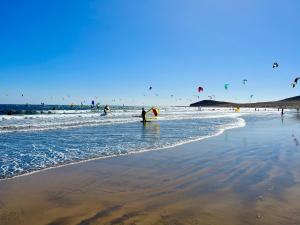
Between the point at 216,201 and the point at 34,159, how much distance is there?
281 inches

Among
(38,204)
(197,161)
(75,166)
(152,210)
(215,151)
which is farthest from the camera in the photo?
(215,151)

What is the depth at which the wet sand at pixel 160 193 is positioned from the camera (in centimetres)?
532

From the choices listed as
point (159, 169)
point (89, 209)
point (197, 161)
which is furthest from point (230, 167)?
point (89, 209)

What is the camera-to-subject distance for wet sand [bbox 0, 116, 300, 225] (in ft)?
17.5

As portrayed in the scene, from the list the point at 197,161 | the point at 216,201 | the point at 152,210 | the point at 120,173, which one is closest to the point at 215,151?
the point at 197,161

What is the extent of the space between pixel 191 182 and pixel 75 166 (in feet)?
12.8

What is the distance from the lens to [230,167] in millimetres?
9383

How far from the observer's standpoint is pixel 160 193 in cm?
673

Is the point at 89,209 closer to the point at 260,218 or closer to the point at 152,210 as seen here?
the point at 152,210

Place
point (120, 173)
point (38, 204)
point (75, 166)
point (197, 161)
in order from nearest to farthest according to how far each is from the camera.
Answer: point (38, 204)
point (120, 173)
point (75, 166)
point (197, 161)

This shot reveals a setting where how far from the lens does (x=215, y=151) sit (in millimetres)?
12602

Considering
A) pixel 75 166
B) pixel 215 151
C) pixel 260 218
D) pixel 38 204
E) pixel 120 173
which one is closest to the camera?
pixel 260 218

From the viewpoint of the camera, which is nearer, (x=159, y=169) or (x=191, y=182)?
(x=191, y=182)

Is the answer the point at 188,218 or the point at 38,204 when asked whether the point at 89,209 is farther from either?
the point at 188,218
